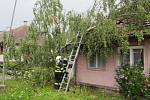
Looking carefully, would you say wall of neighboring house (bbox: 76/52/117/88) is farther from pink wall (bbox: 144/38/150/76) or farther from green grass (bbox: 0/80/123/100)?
pink wall (bbox: 144/38/150/76)

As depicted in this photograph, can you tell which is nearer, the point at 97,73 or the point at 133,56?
the point at 133,56

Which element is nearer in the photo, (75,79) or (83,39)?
(83,39)

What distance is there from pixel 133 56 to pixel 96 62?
291 cm

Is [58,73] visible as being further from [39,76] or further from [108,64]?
[108,64]

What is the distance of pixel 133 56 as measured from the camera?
16.6 metres

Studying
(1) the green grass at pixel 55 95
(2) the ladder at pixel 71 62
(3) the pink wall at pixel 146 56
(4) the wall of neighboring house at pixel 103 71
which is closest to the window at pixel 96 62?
(4) the wall of neighboring house at pixel 103 71

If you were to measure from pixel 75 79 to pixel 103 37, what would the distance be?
544cm

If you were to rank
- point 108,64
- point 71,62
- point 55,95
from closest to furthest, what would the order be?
1. point 55,95
2. point 108,64
3. point 71,62

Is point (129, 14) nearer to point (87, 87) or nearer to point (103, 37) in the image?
point (103, 37)

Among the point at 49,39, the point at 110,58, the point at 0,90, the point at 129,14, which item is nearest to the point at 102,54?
the point at 110,58

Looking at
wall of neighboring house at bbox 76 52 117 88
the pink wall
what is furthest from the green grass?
the pink wall

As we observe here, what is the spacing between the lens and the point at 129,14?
16719 mm

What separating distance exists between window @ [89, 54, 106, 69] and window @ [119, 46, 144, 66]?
163cm

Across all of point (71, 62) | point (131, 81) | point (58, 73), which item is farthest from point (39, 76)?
point (131, 81)
